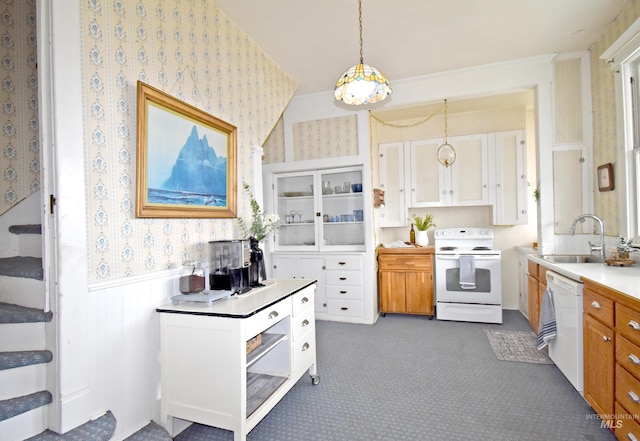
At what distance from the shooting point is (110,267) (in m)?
1.62

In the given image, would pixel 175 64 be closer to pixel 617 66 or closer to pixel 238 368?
pixel 238 368

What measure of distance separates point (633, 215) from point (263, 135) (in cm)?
317

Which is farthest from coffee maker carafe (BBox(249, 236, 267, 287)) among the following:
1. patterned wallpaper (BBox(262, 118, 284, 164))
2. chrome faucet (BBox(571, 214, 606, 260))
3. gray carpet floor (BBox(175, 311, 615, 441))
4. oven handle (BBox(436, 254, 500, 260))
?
chrome faucet (BBox(571, 214, 606, 260))

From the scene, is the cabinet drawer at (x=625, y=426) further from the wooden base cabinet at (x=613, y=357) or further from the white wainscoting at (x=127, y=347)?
the white wainscoting at (x=127, y=347)

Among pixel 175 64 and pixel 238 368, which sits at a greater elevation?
pixel 175 64

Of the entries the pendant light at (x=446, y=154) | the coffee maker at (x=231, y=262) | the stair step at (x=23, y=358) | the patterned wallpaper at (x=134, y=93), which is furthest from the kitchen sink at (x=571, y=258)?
the stair step at (x=23, y=358)

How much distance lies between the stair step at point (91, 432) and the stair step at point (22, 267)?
0.72 m

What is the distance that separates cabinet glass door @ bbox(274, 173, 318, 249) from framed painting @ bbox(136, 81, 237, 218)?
188 centimetres

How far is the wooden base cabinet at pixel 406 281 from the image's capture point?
4082 mm

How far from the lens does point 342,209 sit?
4320 mm

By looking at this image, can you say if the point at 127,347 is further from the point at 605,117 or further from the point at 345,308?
the point at 605,117

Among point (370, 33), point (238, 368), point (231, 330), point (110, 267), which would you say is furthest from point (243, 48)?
point (238, 368)

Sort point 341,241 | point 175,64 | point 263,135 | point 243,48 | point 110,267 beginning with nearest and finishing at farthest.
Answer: point 110,267
point 175,64
point 243,48
point 263,135
point 341,241

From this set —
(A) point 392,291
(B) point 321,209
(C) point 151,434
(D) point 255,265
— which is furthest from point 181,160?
(A) point 392,291
